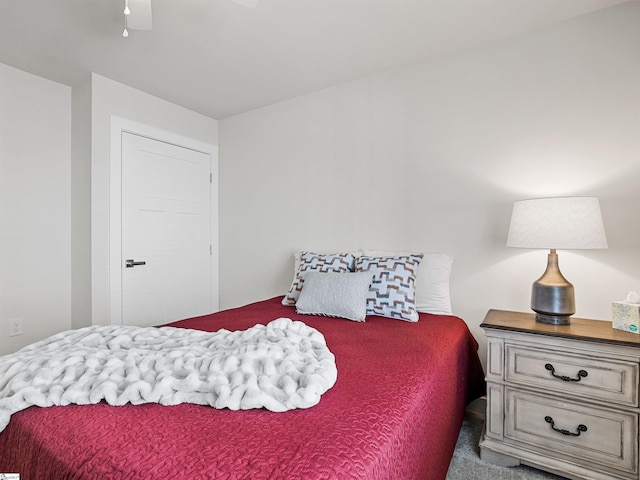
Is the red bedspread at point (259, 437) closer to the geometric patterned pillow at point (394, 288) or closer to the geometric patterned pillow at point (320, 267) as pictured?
the geometric patterned pillow at point (394, 288)

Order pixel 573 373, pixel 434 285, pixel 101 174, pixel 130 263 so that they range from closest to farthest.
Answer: pixel 573 373 → pixel 434 285 → pixel 101 174 → pixel 130 263

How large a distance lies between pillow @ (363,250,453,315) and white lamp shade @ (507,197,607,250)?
0.53 metres

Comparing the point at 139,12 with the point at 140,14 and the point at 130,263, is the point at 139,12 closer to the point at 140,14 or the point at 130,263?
the point at 140,14

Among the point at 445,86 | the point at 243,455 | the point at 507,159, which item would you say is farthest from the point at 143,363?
the point at 445,86

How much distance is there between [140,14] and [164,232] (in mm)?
2041

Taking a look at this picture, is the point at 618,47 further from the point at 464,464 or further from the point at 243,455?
the point at 243,455

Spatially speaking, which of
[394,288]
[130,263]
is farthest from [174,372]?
[130,263]

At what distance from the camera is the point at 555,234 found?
1606 mm

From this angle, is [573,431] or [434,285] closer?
[573,431]

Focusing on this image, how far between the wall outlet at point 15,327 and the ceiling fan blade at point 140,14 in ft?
7.96

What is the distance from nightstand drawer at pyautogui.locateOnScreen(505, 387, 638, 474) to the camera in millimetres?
1392

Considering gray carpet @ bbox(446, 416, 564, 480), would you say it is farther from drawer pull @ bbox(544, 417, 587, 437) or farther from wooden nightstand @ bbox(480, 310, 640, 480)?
drawer pull @ bbox(544, 417, 587, 437)

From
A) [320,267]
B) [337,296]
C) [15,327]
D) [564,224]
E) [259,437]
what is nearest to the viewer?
[259,437]

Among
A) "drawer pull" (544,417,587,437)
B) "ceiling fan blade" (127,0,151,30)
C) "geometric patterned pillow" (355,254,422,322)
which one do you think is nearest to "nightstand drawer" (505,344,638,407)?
"drawer pull" (544,417,587,437)
